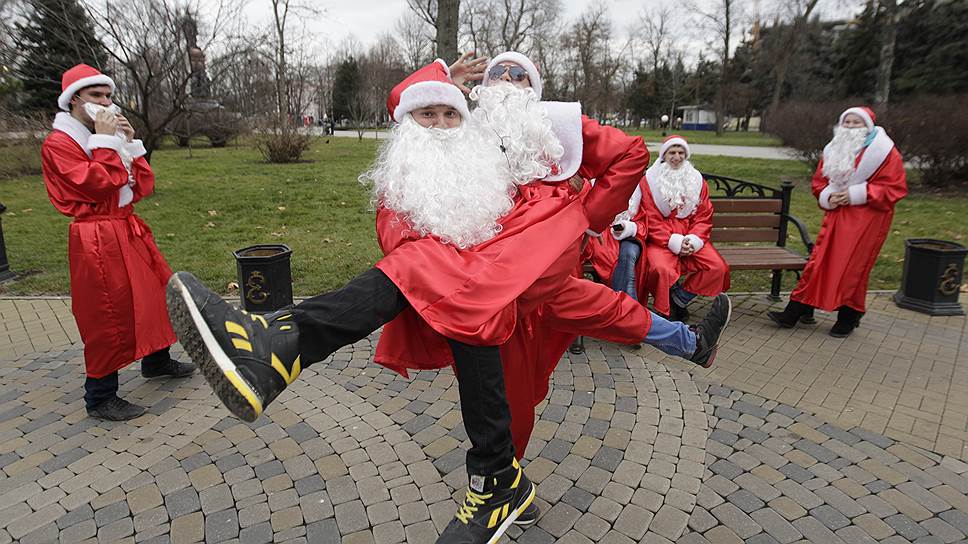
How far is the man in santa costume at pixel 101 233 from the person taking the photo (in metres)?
3.62

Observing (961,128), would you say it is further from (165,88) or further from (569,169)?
(165,88)

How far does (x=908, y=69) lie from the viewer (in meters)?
24.2

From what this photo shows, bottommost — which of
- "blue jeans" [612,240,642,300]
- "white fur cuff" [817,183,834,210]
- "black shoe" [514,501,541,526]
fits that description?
"black shoe" [514,501,541,526]

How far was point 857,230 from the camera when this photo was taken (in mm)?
5094

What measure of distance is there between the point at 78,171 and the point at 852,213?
18.8ft

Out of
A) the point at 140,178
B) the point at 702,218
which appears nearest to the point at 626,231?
the point at 702,218

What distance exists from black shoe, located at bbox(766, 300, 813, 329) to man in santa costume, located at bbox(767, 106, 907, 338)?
0.05 meters

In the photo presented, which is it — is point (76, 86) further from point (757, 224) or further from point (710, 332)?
point (757, 224)

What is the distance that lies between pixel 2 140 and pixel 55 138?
1551 centimetres

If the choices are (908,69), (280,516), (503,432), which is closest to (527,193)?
A: (503,432)

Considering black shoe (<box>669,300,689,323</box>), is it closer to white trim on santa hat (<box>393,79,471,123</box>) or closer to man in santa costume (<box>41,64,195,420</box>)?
white trim on santa hat (<box>393,79,471,123</box>)

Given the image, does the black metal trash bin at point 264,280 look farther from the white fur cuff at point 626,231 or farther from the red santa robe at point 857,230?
the red santa robe at point 857,230

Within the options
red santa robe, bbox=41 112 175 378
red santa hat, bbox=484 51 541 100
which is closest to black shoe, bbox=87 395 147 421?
red santa robe, bbox=41 112 175 378

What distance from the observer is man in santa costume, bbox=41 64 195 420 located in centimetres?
362
